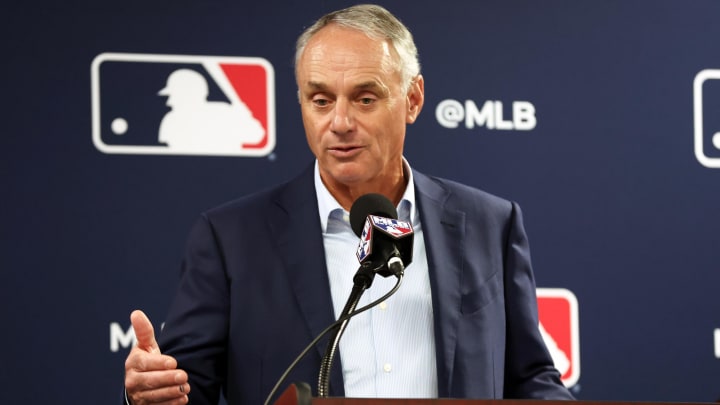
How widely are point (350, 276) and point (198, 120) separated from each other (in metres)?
0.76

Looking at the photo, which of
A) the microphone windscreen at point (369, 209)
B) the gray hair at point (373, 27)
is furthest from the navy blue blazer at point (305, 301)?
the microphone windscreen at point (369, 209)

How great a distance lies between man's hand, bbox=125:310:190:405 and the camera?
172 cm

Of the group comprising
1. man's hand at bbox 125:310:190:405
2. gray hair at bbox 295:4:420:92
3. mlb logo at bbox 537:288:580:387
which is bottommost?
mlb logo at bbox 537:288:580:387

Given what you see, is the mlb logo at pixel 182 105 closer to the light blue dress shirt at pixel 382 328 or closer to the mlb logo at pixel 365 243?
the light blue dress shirt at pixel 382 328

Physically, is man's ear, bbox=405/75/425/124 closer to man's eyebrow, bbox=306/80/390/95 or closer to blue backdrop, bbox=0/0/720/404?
man's eyebrow, bbox=306/80/390/95

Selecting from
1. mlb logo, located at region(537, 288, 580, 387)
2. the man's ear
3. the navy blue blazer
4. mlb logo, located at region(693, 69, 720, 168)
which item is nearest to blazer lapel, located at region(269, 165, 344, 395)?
the navy blue blazer

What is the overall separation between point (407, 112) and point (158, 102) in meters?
0.69

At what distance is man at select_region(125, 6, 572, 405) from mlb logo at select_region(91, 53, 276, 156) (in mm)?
545

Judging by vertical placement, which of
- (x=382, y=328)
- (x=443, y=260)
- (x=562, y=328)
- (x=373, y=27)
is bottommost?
(x=562, y=328)

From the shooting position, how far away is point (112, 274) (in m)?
2.72

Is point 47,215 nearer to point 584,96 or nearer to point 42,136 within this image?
point 42,136

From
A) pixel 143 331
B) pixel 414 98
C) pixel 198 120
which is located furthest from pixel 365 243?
pixel 198 120

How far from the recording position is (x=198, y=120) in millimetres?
2789

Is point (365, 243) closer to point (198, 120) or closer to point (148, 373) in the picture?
point (148, 373)
